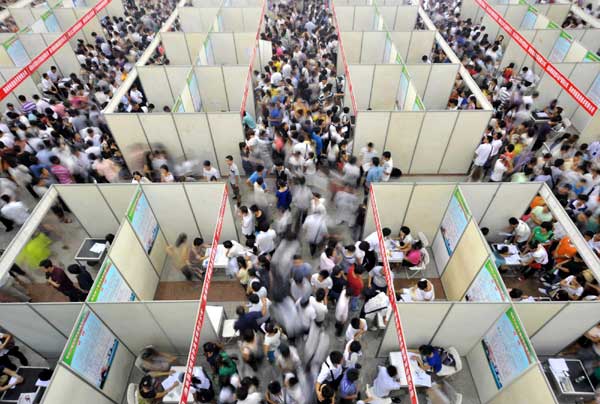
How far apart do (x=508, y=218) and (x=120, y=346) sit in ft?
26.3

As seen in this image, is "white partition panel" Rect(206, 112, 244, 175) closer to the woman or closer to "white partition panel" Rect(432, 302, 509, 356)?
the woman

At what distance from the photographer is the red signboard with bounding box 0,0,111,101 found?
1034 centimetres

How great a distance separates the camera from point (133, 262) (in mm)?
6590

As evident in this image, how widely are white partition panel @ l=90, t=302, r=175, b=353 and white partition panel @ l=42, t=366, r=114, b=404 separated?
2.89 feet

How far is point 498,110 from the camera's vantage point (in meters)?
11.5

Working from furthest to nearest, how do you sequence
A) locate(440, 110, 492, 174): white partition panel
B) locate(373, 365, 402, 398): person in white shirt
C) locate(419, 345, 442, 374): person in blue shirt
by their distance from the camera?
locate(440, 110, 492, 174): white partition panel < locate(419, 345, 442, 374): person in blue shirt < locate(373, 365, 402, 398): person in white shirt

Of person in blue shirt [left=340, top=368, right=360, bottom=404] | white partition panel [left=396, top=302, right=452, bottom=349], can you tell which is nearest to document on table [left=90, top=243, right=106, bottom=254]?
person in blue shirt [left=340, top=368, right=360, bottom=404]

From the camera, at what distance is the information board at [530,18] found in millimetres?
14516

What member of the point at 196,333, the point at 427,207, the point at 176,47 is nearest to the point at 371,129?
the point at 427,207

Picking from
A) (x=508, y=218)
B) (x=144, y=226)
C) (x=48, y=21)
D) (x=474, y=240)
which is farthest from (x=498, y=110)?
(x=48, y=21)

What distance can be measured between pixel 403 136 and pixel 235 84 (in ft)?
18.6

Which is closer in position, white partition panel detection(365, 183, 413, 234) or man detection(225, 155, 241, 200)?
white partition panel detection(365, 183, 413, 234)

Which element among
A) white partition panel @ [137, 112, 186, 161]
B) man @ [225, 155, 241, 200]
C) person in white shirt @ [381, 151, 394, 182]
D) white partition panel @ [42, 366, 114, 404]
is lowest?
white partition panel @ [42, 366, 114, 404]

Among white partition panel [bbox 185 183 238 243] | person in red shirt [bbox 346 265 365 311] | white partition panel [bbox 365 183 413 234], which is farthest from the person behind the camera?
white partition panel [bbox 365 183 413 234]
